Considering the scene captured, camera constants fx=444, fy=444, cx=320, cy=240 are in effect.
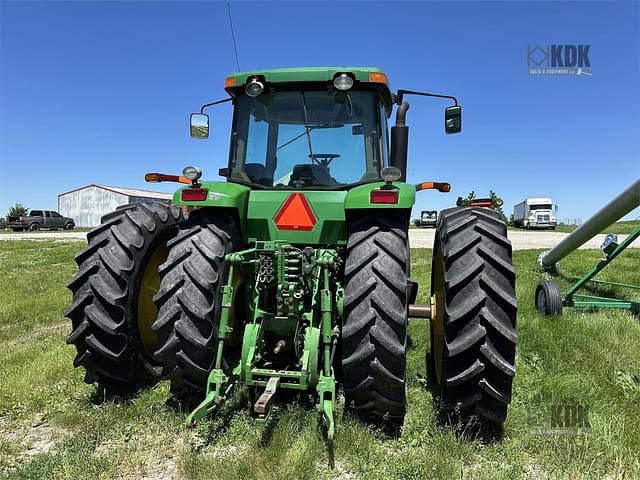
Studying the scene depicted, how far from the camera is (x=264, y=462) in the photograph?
248cm

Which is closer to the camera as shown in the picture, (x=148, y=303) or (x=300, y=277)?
(x=300, y=277)

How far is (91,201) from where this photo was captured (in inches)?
2037

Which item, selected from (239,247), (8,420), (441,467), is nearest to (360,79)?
(239,247)

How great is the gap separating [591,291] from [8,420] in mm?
8492

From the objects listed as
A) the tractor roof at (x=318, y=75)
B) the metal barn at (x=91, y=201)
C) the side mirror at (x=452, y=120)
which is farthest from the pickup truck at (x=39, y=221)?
the side mirror at (x=452, y=120)

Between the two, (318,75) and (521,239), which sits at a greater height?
(318,75)

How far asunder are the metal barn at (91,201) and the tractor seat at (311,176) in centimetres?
5002

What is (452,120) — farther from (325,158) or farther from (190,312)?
(190,312)

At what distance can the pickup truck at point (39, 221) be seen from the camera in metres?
39.6

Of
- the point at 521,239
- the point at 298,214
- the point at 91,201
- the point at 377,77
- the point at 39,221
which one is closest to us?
the point at 298,214

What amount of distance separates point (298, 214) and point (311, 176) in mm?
452

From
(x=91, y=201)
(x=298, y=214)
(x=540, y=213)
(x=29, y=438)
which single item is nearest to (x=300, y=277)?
(x=298, y=214)

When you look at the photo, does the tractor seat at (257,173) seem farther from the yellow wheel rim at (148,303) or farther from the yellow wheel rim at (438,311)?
the yellow wheel rim at (438,311)

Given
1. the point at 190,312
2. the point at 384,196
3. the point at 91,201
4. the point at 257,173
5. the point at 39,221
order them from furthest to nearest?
the point at 91,201 < the point at 39,221 < the point at 257,173 < the point at 384,196 < the point at 190,312
